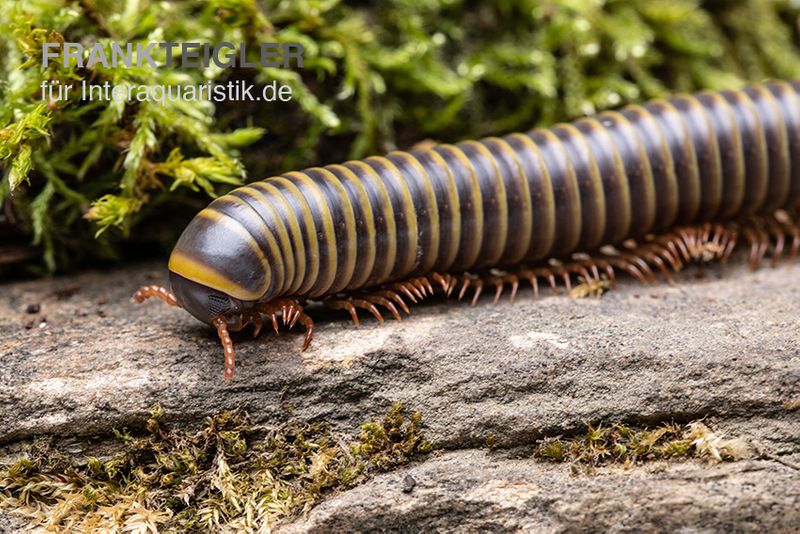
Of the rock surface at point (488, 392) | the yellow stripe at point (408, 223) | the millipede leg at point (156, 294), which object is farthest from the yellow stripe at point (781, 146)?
the millipede leg at point (156, 294)

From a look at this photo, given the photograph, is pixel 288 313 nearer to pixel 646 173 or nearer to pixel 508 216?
pixel 508 216

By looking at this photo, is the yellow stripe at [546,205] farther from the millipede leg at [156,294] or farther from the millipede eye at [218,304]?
the millipede leg at [156,294]

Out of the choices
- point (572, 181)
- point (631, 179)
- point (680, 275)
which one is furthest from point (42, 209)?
point (680, 275)

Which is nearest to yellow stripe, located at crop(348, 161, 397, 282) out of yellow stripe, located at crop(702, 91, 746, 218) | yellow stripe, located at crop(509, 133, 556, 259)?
yellow stripe, located at crop(509, 133, 556, 259)

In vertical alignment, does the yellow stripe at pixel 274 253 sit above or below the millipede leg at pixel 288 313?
above

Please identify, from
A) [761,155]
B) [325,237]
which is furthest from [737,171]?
[325,237]

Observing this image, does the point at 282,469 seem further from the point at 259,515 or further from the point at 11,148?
the point at 11,148
